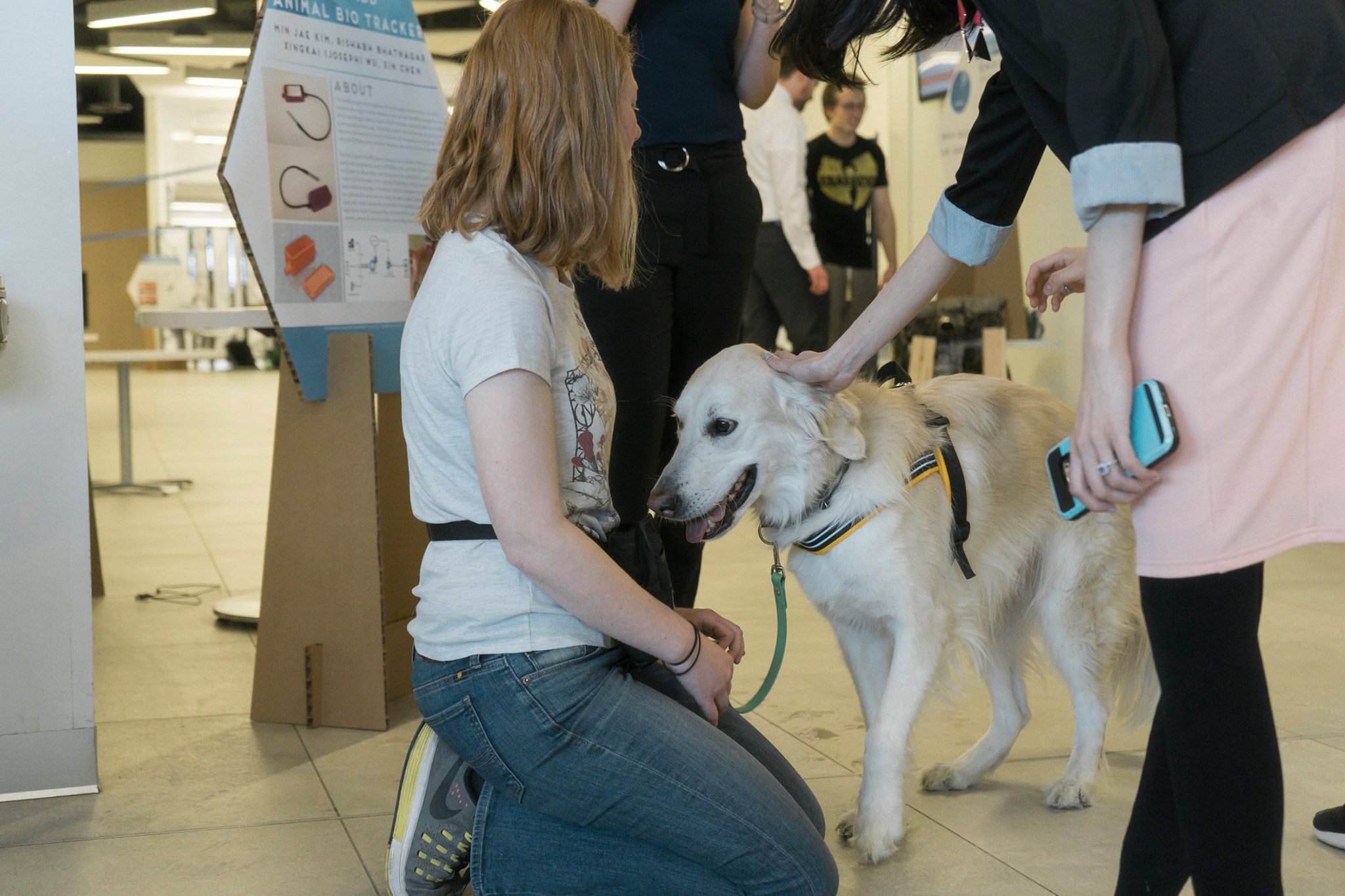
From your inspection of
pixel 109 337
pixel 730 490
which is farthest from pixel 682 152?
pixel 109 337

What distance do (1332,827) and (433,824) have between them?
137 centimetres

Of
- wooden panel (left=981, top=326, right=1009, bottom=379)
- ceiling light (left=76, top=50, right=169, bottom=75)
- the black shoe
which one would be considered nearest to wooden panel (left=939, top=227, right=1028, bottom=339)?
wooden panel (left=981, top=326, right=1009, bottom=379)

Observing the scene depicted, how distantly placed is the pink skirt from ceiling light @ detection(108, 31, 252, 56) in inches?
472

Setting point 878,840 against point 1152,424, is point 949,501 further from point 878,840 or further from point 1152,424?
point 1152,424

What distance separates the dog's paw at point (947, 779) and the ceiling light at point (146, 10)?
7.43 metres

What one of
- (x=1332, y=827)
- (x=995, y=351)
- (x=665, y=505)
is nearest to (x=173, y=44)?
(x=995, y=351)

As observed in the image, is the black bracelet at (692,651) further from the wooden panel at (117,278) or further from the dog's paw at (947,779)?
the wooden panel at (117,278)

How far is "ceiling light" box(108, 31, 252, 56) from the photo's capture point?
39.1ft

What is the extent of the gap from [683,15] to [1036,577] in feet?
4.20

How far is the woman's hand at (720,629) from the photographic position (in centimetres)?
183

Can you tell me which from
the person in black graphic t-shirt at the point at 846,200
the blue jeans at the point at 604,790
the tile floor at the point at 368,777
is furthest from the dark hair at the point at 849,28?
the person in black graphic t-shirt at the point at 846,200

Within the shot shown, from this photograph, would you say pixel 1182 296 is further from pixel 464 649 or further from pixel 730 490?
pixel 730 490

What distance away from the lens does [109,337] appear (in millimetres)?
16609

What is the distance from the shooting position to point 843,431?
78.5 inches
